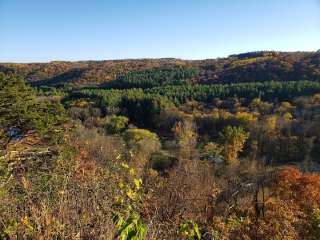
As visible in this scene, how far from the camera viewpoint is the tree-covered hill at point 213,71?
111375mm

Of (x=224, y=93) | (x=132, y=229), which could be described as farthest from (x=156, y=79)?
(x=132, y=229)

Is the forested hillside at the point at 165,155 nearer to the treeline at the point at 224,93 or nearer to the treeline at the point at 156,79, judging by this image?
the treeline at the point at 224,93

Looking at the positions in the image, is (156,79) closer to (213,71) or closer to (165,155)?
(213,71)

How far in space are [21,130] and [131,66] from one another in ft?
479

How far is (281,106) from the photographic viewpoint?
80.4m

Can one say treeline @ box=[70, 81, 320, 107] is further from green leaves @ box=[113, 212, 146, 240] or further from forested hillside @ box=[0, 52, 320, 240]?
green leaves @ box=[113, 212, 146, 240]

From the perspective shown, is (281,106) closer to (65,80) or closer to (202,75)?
(202,75)

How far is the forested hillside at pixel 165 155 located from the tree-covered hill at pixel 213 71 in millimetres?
609

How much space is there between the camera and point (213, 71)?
137125 millimetres

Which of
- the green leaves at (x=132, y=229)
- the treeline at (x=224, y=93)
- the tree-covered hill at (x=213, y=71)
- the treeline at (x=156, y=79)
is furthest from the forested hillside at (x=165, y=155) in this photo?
the treeline at (x=156, y=79)

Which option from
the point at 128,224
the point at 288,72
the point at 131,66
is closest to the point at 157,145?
the point at 128,224

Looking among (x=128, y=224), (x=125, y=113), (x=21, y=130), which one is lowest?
(x=125, y=113)

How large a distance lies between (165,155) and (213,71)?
9086cm

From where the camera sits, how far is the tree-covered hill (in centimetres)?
11138
